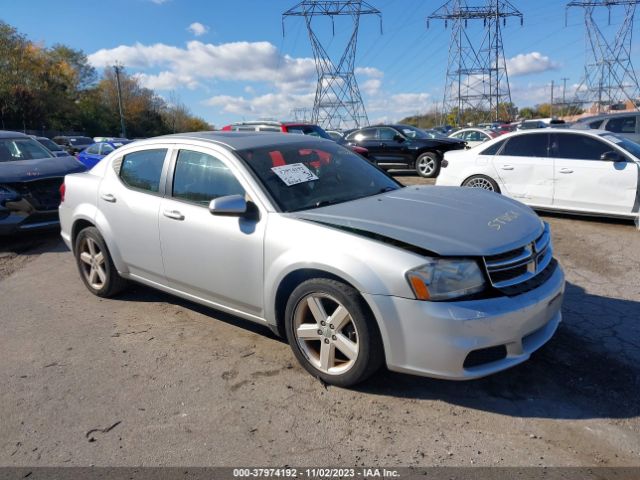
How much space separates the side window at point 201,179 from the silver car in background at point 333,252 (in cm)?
1

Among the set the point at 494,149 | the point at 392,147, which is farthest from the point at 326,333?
the point at 392,147

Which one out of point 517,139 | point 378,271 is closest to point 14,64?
point 517,139

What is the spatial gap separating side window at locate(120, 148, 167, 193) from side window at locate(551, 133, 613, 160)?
6354mm

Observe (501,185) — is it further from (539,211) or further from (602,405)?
(602,405)

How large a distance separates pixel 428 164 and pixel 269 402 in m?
11.7

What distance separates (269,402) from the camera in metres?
3.14

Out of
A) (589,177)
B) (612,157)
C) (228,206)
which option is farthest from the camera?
(589,177)

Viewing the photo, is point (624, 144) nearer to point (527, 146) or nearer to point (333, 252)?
point (527, 146)

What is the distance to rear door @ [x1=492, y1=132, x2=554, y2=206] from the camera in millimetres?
8047

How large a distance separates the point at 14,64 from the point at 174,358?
60.2 m

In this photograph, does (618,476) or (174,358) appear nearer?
(618,476)

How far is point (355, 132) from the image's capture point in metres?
15.6

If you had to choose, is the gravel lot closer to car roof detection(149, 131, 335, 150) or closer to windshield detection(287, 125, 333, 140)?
car roof detection(149, 131, 335, 150)

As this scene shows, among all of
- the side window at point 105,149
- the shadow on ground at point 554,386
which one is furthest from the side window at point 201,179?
the side window at point 105,149
